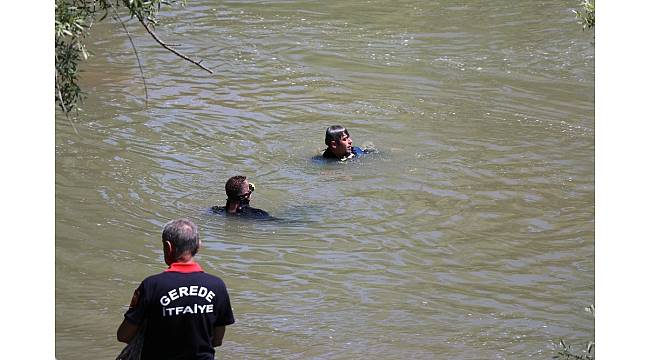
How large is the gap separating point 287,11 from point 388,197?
30.9ft

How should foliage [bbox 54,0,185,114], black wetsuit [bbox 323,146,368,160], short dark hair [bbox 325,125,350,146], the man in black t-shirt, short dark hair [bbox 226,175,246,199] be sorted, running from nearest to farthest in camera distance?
the man in black t-shirt, foliage [bbox 54,0,185,114], short dark hair [bbox 226,175,246,199], short dark hair [bbox 325,125,350,146], black wetsuit [bbox 323,146,368,160]

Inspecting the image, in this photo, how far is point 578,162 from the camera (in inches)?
550

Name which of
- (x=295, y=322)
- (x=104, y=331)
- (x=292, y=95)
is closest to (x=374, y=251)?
(x=295, y=322)

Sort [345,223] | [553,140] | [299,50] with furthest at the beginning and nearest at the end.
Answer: [299,50] < [553,140] < [345,223]

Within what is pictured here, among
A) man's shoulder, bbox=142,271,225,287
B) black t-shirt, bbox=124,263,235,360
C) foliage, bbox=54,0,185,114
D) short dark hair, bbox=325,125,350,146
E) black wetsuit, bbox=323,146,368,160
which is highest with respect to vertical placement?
foliage, bbox=54,0,185,114

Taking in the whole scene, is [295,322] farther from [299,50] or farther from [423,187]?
[299,50]

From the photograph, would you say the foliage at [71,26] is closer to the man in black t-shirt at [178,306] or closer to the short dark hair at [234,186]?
the man in black t-shirt at [178,306]

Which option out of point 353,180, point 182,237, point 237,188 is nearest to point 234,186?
point 237,188

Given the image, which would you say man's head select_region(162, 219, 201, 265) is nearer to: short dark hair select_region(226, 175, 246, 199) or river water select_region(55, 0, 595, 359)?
river water select_region(55, 0, 595, 359)

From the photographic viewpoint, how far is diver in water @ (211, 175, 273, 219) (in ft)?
39.4

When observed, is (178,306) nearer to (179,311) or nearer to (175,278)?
(179,311)

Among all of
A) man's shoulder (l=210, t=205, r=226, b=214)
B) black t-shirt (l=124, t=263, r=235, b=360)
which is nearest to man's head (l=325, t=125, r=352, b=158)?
man's shoulder (l=210, t=205, r=226, b=214)

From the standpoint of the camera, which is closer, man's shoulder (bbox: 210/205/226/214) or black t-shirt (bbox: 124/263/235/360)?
black t-shirt (bbox: 124/263/235/360)

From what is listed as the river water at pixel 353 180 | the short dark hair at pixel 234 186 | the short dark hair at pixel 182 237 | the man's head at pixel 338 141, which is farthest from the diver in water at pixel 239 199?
the short dark hair at pixel 182 237
